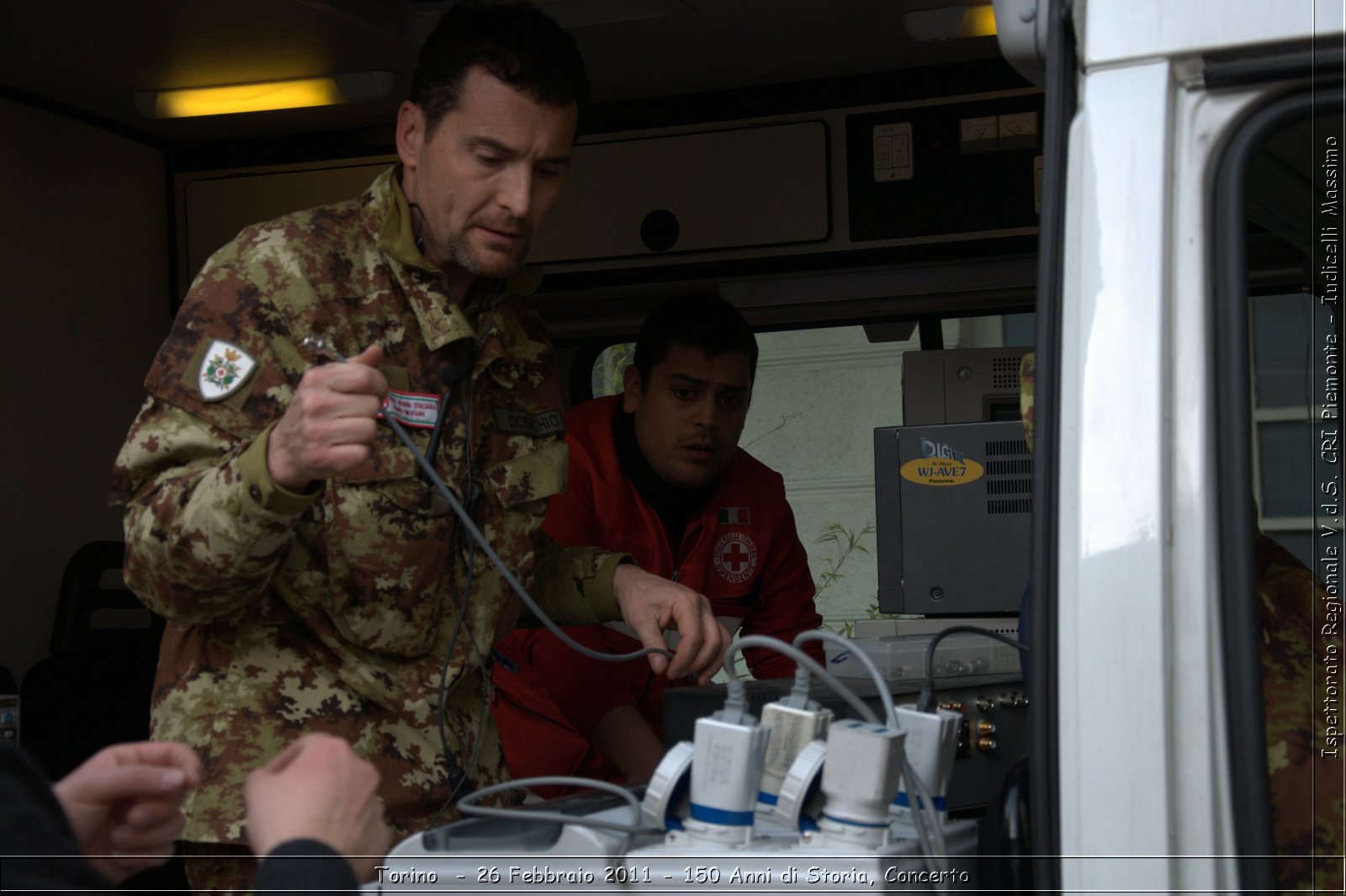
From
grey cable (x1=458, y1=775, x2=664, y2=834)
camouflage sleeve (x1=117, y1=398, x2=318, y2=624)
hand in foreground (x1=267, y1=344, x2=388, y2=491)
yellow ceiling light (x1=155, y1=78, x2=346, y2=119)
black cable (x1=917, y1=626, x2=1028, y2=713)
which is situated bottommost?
grey cable (x1=458, y1=775, x2=664, y2=834)

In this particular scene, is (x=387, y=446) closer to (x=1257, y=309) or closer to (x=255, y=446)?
(x=255, y=446)

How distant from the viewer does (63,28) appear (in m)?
3.20

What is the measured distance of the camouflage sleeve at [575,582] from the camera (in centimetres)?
231

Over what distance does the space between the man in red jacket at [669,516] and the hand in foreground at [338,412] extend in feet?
5.29

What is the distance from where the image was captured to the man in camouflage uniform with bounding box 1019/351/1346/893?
1260 mm

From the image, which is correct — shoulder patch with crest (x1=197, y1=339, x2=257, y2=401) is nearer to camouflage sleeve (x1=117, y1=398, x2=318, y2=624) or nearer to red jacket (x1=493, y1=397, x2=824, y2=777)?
camouflage sleeve (x1=117, y1=398, x2=318, y2=624)

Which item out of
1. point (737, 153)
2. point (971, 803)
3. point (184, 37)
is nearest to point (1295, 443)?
point (971, 803)

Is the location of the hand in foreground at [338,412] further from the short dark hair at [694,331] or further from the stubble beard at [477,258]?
the short dark hair at [694,331]

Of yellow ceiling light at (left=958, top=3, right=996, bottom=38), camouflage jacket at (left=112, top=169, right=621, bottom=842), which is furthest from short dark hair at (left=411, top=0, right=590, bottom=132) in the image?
yellow ceiling light at (left=958, top=3, right=996, bottom=38)

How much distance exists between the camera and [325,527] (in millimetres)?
1922

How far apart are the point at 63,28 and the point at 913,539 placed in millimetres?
2269

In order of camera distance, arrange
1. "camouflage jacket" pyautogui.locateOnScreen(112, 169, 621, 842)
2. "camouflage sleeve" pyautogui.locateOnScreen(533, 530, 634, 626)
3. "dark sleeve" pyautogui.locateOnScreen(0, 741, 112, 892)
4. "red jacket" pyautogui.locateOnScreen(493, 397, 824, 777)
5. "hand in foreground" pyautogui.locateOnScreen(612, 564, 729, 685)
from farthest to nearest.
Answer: "red jacket" pyautogui.locateOnScreen(493, 397, 824, 777)
"camouflage sleeve" pyautogui.locateOnScreen(533, 530, 634, 626)
"hand in foreground" pyautogui.locateOnScreen(612, 564, 729, 685)
"camouflage jacket" pyautogui.locateOnScreen(112, 169, 621, 842)
"dark sleeve" pyautogui.locateOnScreen(0, 741, 112, 892)

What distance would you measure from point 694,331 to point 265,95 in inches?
51.7

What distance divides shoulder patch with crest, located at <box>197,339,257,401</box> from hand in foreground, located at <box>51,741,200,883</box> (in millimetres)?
633
